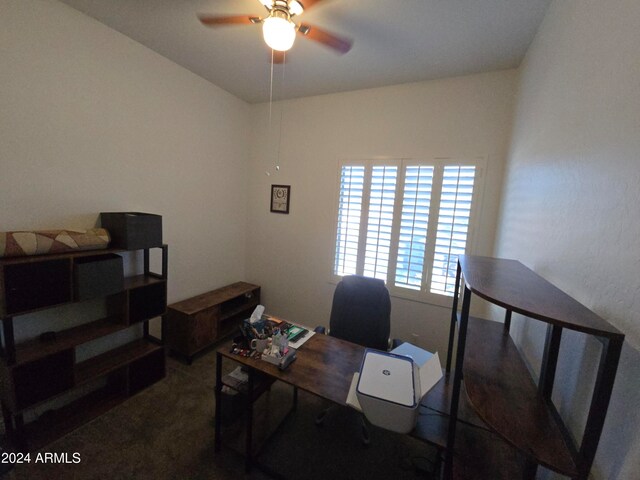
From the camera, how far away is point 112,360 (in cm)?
198

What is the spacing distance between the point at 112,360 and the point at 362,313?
202 centimetres

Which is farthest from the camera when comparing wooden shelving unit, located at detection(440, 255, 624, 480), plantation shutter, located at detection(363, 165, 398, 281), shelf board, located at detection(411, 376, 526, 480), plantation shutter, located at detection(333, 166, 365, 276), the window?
plantation shutter, located at detection(333, 166, 365, 276)

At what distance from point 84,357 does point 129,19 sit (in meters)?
2.58

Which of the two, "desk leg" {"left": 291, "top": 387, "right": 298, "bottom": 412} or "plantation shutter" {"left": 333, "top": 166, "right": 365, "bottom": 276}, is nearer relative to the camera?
"desk leg" {"left": 291, "top": 387, "right": 298, "bottom": 412}

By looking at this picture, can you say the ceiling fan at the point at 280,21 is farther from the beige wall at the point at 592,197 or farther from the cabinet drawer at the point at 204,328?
the cabinet drawer at the point at 204,328

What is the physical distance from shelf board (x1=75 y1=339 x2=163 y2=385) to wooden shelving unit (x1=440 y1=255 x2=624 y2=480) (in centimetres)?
220

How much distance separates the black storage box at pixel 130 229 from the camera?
72.7 inches

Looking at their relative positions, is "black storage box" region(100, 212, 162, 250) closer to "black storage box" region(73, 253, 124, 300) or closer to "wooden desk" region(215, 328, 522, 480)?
"black storage box" region(73, 253, 124, 300)

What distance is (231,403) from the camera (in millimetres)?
1739

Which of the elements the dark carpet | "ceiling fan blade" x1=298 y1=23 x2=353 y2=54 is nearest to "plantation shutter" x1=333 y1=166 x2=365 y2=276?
"ceiling fan blade" x1=298 y1=23 x2=353 y2=54

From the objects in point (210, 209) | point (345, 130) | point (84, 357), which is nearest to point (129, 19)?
point (210, 209)

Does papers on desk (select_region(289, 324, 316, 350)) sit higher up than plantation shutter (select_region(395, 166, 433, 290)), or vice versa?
plantation shutter (select_region(395, 166, 433, 290))

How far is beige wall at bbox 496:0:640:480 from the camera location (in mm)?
621

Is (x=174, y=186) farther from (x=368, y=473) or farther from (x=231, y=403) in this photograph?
(x=368, y=473)
